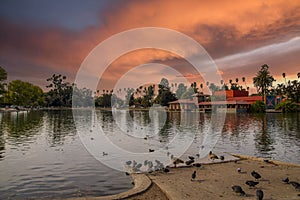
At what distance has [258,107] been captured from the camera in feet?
291

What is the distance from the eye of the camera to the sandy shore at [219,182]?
1038 centimetres

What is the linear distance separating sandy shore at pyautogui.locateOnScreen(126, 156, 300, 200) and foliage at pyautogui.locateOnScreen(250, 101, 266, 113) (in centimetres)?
7844

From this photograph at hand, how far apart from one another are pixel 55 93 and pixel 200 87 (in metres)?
88.1

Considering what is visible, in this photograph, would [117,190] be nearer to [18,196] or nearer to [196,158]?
[18,196]

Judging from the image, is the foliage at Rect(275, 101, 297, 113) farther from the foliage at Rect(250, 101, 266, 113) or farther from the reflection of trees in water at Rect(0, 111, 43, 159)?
the reflection of trees in water at Rect(0, 111, 43, 159)

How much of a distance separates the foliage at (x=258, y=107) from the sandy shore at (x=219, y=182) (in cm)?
7844

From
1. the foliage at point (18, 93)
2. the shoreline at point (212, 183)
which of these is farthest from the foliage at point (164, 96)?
the shoreline at point (212, 183)

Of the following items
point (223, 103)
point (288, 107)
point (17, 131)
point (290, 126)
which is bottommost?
point (290, 126)

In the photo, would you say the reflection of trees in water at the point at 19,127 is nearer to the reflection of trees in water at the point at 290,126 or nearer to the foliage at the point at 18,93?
the reflection of trees in water at the point at 290,126

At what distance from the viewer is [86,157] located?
1981 centimetres

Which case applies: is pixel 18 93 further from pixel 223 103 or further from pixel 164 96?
pixel 223 103

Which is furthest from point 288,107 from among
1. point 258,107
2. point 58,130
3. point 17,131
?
point 17,131

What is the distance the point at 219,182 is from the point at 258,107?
275 feet

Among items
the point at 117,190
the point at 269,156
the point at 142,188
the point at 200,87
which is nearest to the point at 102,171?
the point at 117,190
